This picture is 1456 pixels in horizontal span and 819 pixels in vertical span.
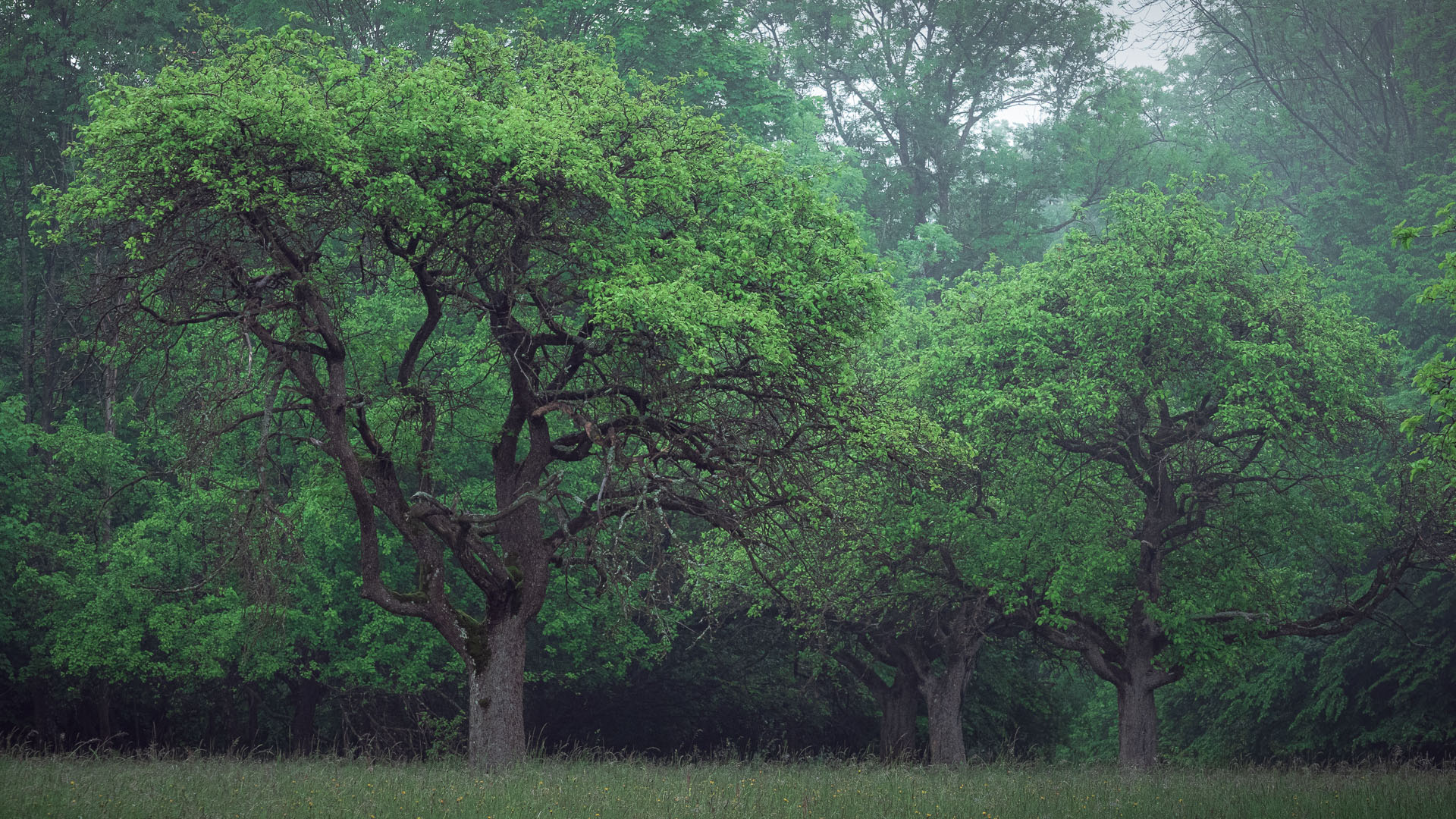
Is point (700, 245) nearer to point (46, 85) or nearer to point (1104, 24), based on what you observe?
point (46, 85)

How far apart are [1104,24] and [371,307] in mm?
36652

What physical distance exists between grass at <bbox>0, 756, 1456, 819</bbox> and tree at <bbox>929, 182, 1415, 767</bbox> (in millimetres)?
6094

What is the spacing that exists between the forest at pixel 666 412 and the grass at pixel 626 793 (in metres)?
1.49

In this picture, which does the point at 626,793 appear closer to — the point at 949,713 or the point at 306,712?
the point at 949,713

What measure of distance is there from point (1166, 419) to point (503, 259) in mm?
15035

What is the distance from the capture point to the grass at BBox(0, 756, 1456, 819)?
1173 centimetres

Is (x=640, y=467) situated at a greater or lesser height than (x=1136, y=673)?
greater

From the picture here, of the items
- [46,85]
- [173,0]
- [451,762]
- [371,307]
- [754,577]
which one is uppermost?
[173,0]

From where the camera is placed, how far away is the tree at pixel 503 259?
48.7 ft

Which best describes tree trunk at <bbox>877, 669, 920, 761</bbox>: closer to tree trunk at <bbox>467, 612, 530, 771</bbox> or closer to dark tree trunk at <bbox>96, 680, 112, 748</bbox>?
tree trunk at <bbox>467, 612, 530, 771</bbox>

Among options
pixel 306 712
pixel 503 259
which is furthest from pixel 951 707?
pixel 503 259

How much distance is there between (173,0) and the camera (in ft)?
113

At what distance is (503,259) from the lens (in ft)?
53.4

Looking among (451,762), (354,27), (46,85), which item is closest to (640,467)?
(451,762)
